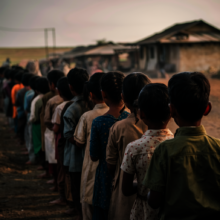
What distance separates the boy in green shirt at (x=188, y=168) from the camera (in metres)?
1.44

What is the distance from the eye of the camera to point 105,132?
7.85ft

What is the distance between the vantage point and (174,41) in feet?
84.2

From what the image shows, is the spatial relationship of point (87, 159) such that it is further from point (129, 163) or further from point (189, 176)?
point (189, 176)

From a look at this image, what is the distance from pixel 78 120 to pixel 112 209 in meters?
1.19

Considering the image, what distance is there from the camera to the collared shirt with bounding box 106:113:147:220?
6.88ft

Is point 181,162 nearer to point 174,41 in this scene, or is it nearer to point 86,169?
point 86,169

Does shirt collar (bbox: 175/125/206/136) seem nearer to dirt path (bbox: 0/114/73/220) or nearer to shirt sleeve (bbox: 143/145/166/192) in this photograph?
shirt sleeve (bbox: 143/145/166/192)

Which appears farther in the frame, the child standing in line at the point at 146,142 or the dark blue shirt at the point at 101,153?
the dark blue shirt at the point at 101,153

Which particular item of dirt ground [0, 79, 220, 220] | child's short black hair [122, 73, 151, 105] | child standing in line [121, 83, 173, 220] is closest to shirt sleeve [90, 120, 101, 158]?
child's short black hair [122, 73, 151, 105]

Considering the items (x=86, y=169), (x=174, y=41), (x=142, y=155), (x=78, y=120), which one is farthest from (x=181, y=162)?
(x=174, y=41)

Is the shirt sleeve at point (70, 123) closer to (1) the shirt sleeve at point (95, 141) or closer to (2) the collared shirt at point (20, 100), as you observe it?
(1) the shirt sleeve at point (95, 141)

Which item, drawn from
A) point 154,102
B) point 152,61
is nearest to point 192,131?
point 154,102

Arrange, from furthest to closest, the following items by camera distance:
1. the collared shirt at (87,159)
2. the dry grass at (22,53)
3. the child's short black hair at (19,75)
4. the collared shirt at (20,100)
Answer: the dry grass at (22,53) < the child's short black hair at (19,75) < the collared shirt at (20,100) < the collared shirt at (87,159)

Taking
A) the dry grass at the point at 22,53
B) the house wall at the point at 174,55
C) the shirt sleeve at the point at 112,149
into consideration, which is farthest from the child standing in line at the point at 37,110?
the dry grass at the point at 22,53
